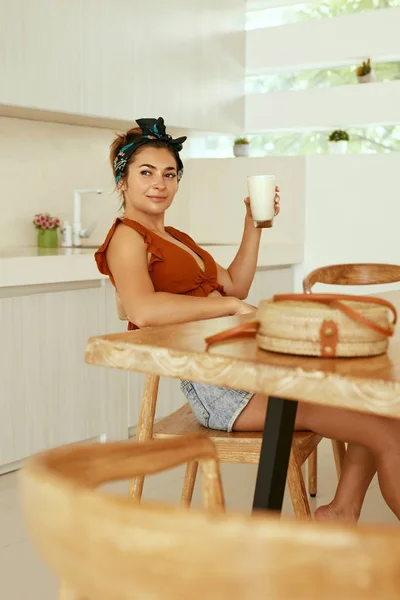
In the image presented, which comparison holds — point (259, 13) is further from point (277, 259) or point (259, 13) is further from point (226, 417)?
point (226, 417)

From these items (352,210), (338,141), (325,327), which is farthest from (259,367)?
(338,141)

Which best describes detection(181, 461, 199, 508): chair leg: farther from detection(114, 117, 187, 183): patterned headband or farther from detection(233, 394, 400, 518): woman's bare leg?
detection(114, 117, 187, 183): patterned headband

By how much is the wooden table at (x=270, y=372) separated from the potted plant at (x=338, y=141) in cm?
342

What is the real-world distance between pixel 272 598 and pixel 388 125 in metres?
4.29

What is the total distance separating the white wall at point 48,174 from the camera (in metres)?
3.98

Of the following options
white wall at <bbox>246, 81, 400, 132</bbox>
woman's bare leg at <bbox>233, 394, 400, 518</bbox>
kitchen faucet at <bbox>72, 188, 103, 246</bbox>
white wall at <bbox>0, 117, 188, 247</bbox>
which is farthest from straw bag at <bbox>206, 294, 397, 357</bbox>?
white wall at <bbox>246, 81, 400, 132</bbox>

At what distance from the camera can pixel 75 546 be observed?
66 centimetres

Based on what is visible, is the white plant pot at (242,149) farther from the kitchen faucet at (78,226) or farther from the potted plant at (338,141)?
the kitchen faucet at (78,226)

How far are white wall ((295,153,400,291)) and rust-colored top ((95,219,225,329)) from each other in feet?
7.58

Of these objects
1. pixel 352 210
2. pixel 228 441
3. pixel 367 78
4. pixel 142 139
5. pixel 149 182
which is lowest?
pixel 228 441

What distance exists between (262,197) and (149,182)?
1.44ft

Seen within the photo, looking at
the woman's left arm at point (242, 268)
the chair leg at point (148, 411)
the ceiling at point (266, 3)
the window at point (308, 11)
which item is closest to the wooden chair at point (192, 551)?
the chair leg at point (148, 411)

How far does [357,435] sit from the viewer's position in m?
1.61

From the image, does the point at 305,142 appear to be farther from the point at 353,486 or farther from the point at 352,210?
the point at 353,486
